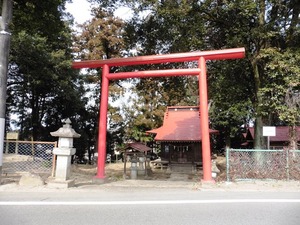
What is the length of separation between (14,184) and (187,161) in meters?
11.8

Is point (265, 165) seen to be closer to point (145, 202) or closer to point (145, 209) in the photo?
point (145, 202)

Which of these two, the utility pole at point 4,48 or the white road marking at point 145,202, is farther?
the utility pole at point 4,48

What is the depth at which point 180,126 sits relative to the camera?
19.5 metres

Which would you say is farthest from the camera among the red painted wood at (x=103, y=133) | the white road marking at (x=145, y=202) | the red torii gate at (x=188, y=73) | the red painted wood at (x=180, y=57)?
the red painted wood at (x=103, y=133)

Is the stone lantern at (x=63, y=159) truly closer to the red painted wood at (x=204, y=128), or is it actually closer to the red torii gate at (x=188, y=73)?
the red torii gate at (x=188, y=73)

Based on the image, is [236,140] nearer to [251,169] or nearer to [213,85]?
[213,85]

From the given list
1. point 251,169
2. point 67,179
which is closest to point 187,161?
point 251,169

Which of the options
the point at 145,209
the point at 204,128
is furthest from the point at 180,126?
the point at 145,209

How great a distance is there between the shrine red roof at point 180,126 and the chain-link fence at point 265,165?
266 inches

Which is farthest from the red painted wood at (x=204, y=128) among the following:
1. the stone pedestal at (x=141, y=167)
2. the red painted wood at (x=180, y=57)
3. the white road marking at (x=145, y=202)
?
the stone pedestal at (x=141, y=167)

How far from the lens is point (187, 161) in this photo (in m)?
18.6

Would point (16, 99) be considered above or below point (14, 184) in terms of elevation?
above

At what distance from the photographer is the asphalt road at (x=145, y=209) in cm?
493

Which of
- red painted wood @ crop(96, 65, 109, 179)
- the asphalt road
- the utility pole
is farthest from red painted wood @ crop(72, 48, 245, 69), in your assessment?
the asphalt road
